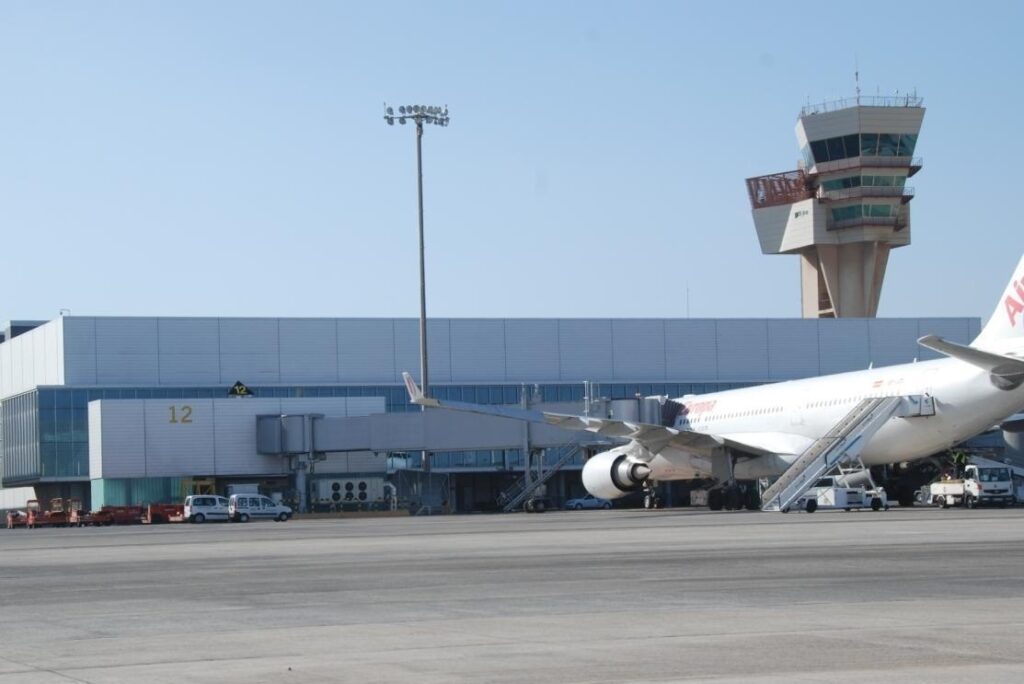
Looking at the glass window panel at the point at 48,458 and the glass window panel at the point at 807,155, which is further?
the glass window panel at the point at 807,155

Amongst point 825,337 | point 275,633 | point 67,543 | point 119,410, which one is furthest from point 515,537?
point 825,337

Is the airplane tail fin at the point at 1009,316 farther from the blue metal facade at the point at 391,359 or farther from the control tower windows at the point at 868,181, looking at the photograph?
the control tower windows at the point at 868,181

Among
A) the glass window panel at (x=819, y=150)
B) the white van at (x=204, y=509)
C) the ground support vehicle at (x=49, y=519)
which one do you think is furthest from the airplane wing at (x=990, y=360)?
the glass window panel at (x=819, y=150)

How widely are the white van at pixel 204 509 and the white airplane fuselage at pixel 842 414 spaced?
20678mm

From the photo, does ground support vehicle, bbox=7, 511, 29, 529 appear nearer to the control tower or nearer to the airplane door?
the airplane door

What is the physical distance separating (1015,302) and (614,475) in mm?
17787

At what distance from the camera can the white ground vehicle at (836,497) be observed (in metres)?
46.9

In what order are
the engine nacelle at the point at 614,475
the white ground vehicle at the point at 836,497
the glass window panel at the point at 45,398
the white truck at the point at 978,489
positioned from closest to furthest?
the white ground vehicle at the point at 836,497, the white truck at the point at 978,489, the engine nacelle at the point at 614,475, the glass window panel at the point at 45,398

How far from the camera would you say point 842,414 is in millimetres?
49750

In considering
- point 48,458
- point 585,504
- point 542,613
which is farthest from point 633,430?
point 48,458

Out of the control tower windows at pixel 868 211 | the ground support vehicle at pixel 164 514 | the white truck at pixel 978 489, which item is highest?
the control tower windows at pixel 868 211

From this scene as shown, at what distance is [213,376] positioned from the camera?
298 ft

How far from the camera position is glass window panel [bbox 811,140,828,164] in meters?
113

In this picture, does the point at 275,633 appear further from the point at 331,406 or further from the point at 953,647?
the point at 331,406
